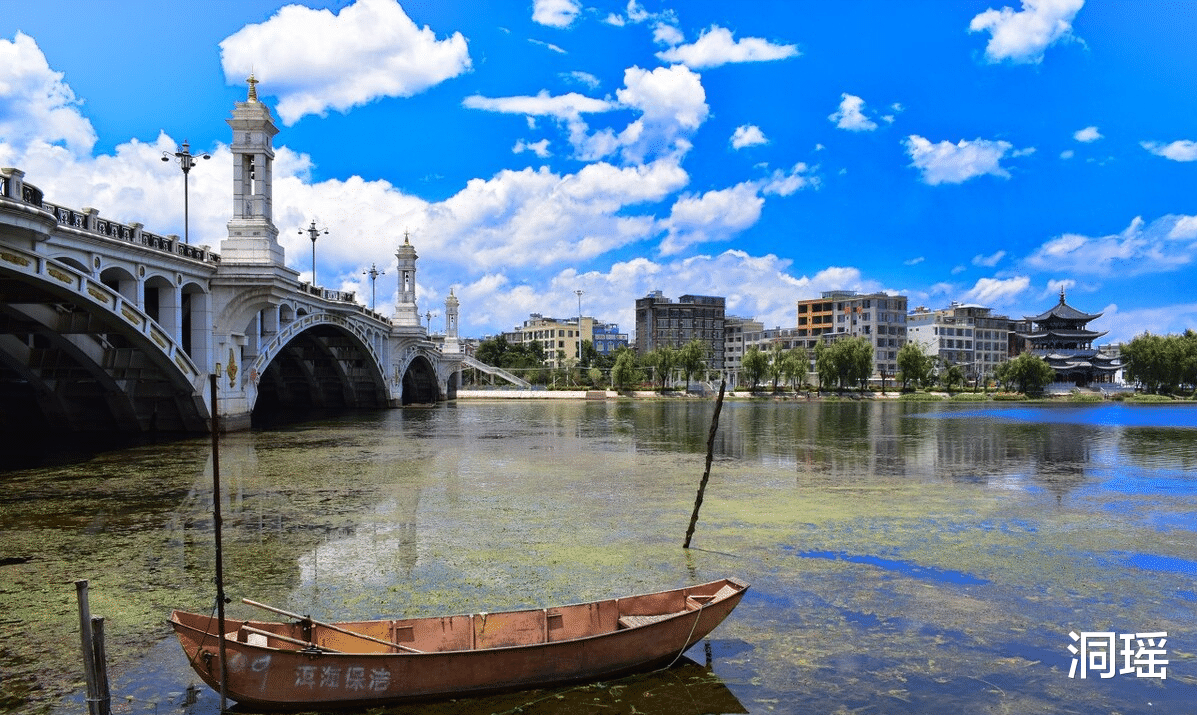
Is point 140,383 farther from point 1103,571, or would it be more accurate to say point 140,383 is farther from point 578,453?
point 1103,571

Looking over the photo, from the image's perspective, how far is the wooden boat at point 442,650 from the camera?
8.97 m

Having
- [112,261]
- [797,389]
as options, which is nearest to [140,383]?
[112,261]

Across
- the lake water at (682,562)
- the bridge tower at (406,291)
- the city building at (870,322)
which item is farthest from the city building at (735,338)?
the lake water at (682,562)

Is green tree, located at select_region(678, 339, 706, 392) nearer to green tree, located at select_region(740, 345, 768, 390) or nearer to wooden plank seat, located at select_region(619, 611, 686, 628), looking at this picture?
green tree, located at select_region(740, 345, 768, 390)

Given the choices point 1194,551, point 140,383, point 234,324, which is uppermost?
point 234,324

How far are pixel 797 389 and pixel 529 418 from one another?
68093mm

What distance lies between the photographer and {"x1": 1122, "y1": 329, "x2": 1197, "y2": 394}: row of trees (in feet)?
367

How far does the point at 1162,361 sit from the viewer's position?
368 ft

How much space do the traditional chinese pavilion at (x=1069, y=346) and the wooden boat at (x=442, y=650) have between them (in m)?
145

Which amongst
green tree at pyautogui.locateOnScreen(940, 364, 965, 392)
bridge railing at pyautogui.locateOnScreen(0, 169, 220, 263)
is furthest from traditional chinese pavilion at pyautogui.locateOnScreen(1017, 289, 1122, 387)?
bridge railing at pyautogui.locateOnScreen(0, 169, 220, 263)

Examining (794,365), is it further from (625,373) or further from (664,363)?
(625,373)

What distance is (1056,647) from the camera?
439 inches

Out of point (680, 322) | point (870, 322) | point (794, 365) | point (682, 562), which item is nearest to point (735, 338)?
point (680, 322)

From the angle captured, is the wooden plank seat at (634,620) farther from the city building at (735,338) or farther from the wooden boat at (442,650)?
the city building at (735,338)
